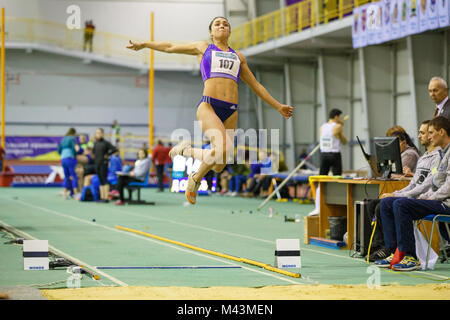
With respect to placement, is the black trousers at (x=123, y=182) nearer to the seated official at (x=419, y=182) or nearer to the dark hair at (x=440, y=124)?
the seated official at (x=419, y=182)

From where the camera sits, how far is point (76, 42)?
106ft

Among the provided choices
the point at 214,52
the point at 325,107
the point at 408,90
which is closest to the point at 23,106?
the point at 325,107

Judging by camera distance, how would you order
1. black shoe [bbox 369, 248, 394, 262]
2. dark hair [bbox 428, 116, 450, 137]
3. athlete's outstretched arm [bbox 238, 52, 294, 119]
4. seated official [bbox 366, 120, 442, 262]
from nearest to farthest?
athlete's outstretched arm [bbox 238, 52, 294, 119]
dark hair [bbox 428, 116, 450, 137]
seated official [bbox 366, 120, 442, 262]
black shoe [bbox 369, 248, 394, 262]

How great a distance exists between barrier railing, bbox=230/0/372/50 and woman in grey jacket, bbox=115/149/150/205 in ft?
28.4

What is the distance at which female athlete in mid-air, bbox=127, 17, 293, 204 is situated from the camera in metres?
6.61

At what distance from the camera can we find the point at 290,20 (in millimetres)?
27266

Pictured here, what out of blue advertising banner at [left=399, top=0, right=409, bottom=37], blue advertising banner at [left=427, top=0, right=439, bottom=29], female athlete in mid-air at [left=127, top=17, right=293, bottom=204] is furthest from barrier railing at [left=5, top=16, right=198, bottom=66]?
female athlete in mid-air at [left=127, top=17, right=293, bottom=204]

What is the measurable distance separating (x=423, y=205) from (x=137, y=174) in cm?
1095

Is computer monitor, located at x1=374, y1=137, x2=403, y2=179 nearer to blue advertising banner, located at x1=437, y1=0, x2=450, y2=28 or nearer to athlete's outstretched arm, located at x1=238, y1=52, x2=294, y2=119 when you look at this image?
athlete's outstretched arm, located at x1=238, y1=52, x2=294, y2=119

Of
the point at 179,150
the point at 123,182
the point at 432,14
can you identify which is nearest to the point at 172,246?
the point at 179,150

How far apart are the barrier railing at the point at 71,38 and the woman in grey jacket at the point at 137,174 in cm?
1506

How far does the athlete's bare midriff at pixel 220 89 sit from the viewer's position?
6773mm

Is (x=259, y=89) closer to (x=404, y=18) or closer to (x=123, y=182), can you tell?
(x=123, y=182)
